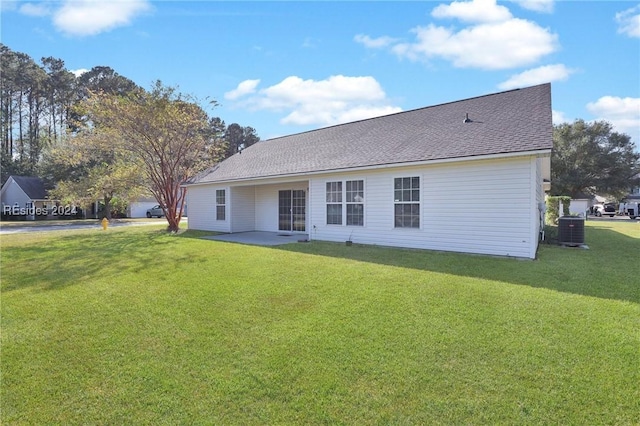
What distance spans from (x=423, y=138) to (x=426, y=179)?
2.00m

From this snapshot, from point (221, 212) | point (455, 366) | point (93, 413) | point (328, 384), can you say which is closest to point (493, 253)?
point (455, 366)

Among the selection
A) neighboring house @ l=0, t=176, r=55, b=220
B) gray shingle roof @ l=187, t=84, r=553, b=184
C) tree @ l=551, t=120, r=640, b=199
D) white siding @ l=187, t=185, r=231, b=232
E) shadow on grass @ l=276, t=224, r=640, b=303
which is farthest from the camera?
tree @ l=551, t=120, r=640, b=199

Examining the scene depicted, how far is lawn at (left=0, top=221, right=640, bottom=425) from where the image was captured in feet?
8.61

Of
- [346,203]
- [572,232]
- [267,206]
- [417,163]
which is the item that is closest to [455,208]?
[417,163]

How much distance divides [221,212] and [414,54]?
1065cm

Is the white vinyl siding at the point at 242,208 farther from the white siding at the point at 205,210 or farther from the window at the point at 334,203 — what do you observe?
the window at the point at 334,203

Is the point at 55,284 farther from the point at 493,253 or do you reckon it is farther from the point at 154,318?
the point at 493,253

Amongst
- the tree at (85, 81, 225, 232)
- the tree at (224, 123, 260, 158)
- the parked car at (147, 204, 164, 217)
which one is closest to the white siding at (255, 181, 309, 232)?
the tree at (85, 81, 225, 232)

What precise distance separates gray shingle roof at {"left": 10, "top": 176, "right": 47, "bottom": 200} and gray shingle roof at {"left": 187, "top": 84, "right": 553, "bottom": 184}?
26332 mm

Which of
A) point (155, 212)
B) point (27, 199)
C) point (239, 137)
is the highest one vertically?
point (239, 137)

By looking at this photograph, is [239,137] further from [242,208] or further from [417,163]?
[417,163]

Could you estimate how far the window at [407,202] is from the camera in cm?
951

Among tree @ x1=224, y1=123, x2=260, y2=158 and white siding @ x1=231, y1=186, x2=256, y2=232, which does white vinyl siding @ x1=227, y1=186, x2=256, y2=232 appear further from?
tree @ x1=224, y1=123, x2=260, y2=158

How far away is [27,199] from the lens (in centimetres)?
3231
